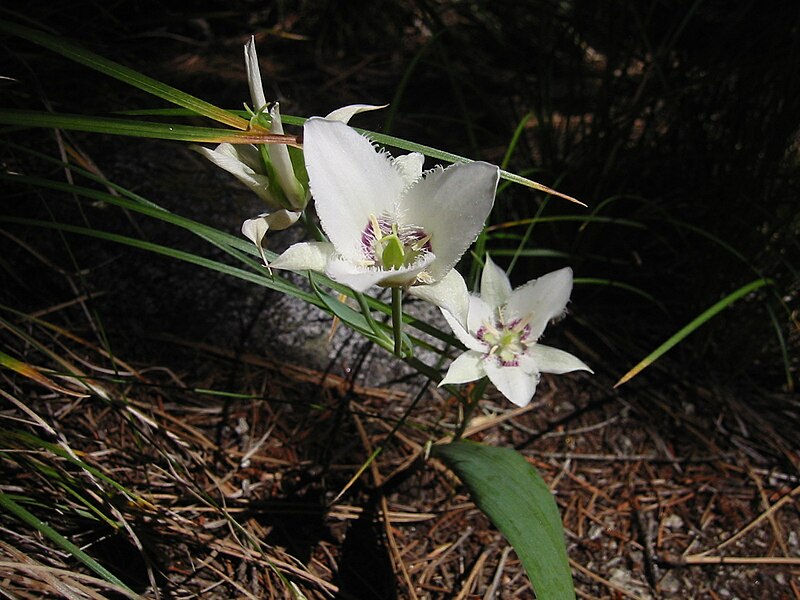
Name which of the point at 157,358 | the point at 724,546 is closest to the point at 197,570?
the point at 157,358

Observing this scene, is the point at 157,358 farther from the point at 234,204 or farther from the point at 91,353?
the point at 234,204

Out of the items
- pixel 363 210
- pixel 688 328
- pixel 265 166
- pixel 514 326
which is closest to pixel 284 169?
pixel 265 166

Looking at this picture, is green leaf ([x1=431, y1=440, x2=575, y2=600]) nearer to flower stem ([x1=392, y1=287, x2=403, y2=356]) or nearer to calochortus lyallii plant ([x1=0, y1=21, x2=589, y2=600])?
calochortus lyallii plant ([x1=0, y1=21, x2=589, y2=600])

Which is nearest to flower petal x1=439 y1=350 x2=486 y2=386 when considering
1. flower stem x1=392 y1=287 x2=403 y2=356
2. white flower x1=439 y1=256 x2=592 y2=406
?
white flower x1=439 y1=256 x2=592 y2=406

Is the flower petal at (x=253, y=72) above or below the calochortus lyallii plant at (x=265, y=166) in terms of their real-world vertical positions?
above

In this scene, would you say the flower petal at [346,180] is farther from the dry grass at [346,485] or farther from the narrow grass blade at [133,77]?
the dry grass at [346,485]

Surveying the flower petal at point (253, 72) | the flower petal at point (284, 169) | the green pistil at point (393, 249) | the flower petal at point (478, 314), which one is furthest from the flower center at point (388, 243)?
the flower petal at point (478, 314)
